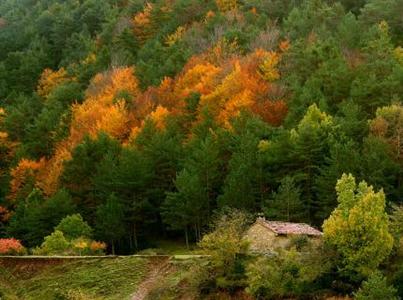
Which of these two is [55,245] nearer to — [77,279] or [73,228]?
[73,228]

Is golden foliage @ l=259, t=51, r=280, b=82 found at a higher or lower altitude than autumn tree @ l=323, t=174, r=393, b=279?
higher

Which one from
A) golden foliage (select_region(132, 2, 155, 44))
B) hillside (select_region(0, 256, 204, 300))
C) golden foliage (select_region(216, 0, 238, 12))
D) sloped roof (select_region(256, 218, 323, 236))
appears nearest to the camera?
hillside (select_region(0, 256, 204, 300))

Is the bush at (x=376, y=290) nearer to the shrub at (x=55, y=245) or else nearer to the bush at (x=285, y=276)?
the bush at (x=285, y=276)

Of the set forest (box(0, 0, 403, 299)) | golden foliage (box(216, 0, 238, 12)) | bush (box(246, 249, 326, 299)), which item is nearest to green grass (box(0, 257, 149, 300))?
forest (box(0, 0, 403, 299))

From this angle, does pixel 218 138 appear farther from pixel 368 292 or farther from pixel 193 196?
pixel 368 292

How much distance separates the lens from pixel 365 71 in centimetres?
6694

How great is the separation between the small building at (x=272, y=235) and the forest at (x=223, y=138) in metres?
1.61

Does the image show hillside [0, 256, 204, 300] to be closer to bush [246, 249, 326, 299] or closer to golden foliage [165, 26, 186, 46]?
bush [246, 249, 326, 299]

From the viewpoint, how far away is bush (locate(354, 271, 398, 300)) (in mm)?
33594

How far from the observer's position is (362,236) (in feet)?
121

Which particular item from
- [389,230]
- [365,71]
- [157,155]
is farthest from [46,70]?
[389,230]

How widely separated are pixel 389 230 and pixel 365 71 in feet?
99.9

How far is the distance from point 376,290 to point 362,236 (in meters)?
3.87

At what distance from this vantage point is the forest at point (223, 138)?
40312 mm
